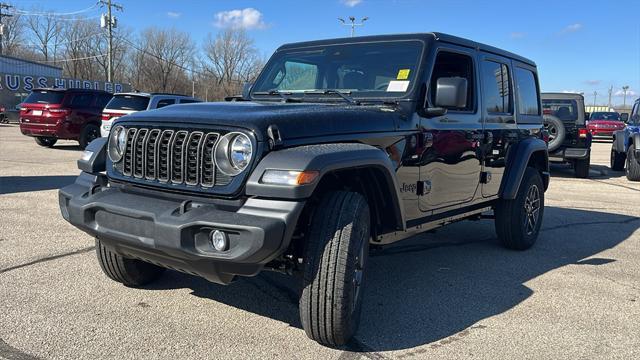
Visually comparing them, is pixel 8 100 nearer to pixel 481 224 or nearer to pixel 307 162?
pixel 481 224

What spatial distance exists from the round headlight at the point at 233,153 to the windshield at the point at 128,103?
11497 mm

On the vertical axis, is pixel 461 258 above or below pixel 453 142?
below

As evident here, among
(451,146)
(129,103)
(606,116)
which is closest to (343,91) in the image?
(451,146)

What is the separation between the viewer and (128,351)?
3.04 m

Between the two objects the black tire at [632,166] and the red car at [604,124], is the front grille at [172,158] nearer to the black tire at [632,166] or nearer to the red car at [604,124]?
the black tire at [632,166]

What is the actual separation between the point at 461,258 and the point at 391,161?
7.33 ft

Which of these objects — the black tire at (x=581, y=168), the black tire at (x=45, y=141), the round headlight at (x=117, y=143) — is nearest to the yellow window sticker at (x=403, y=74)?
the round headlight at (x=117, y=143)

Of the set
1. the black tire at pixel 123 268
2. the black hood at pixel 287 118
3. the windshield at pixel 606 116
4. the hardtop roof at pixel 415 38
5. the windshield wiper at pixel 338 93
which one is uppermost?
the windshield at pixel 606 116

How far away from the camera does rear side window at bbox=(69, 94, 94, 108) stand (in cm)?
1496

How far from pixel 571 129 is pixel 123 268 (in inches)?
430

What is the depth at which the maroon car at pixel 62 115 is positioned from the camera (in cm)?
1462

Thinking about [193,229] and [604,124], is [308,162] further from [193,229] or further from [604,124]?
[604,124]

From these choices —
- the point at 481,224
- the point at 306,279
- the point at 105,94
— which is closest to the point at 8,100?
the point at 105,94

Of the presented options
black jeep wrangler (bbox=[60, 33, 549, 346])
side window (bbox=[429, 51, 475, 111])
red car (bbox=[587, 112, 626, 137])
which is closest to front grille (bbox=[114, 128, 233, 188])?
black jeep wrangler (bbox=[60, 33, 549, 346])
